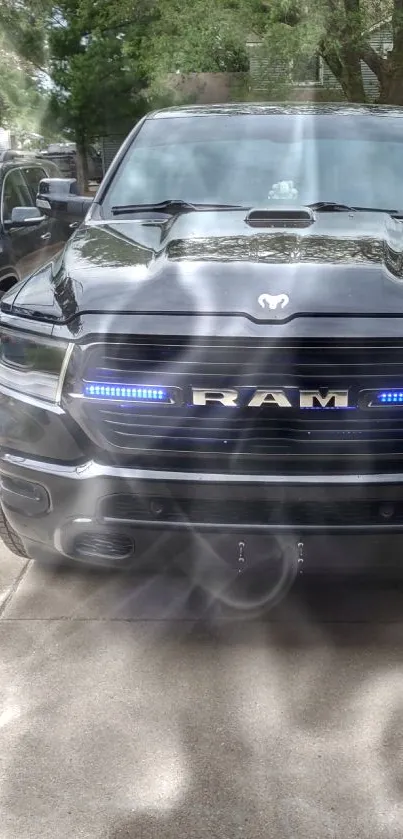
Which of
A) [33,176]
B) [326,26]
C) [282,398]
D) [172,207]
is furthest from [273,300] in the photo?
[326,26]

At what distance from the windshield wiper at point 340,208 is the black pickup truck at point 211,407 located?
32.0 inches

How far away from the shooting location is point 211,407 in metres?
2.94

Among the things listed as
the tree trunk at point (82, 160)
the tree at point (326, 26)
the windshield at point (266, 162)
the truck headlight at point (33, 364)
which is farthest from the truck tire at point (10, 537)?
the tree trunk at point (82, 160)

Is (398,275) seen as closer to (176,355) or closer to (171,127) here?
(176,355)

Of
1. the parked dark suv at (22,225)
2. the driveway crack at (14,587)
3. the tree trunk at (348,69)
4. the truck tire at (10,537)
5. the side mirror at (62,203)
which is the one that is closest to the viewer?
the truck tire at (10,537)

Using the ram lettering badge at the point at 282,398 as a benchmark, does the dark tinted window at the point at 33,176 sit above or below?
below

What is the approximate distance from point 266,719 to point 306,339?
1205 millimetres

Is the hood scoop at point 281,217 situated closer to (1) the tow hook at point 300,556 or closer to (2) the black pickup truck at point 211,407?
(2) the black pickup truck at point 211,407

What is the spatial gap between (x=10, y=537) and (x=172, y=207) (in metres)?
1.67

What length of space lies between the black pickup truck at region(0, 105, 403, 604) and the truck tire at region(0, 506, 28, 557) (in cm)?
19

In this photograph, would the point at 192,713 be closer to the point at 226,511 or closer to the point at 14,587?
the point at 226,511

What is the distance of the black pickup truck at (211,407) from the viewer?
9.53 ft

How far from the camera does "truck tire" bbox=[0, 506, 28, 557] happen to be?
3.50m

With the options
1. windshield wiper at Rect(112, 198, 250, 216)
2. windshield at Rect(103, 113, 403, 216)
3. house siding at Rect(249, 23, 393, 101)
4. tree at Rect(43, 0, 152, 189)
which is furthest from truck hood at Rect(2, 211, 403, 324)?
tree at Rect(43, 0, 152, 189)
